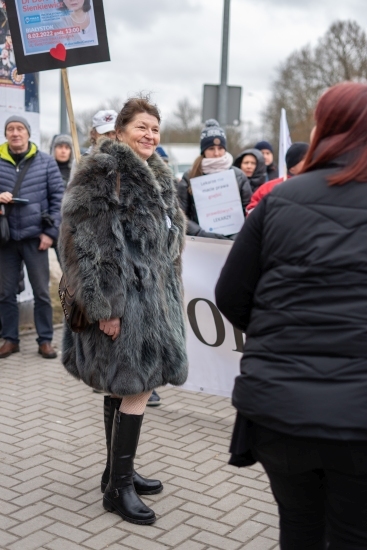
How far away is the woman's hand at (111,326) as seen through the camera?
3320mm

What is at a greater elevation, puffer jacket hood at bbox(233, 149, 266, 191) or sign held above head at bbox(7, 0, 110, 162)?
sign held above head at bbox(7, 0, 110, 162)

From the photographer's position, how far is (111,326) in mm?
3330

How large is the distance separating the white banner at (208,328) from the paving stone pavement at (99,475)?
244 millimetres

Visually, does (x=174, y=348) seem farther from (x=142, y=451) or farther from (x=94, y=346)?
(x=142, y=451)

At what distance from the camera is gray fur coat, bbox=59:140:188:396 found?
3.26 metres

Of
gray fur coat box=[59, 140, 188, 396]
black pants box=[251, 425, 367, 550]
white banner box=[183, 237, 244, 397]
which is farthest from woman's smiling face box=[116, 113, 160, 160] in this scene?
black pants box=[251, 425, 367, 550]

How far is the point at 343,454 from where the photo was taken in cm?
203

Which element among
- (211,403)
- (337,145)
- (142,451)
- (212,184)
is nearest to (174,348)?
(142,451)

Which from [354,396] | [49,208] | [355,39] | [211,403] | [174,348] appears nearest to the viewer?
[354,396]

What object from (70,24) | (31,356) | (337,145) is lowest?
(31,356)

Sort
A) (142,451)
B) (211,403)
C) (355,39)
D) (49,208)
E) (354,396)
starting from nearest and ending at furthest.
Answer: (354,396), (142,451), (211,403), (49,208), (355,39)

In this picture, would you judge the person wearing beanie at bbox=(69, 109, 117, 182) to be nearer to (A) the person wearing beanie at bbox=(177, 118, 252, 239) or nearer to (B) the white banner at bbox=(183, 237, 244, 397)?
(B) the white banner at bbox=(183, 237, 244, 397)

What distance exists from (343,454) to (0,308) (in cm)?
523

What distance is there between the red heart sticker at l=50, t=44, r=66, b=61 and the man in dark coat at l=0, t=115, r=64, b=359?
80.7 inches
